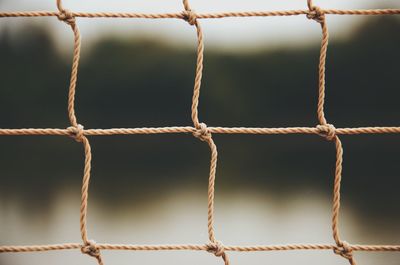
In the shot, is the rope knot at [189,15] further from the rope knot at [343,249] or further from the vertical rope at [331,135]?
the rope knot at [343,249]

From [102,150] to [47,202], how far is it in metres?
1.82

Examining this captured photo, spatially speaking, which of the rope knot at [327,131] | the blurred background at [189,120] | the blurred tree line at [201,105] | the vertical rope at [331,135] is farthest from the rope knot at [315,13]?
the blurred tree line at [201,105]

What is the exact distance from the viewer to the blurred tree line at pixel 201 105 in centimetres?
520

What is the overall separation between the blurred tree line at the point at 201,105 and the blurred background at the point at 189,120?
16 mm

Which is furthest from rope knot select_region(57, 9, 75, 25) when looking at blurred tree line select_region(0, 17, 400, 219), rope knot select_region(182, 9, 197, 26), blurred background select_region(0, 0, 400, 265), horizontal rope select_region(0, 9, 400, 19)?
blurred tree line select_region(0, 17, 400, 219)

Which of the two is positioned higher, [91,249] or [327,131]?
[327,131]

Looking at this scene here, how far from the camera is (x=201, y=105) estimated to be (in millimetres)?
6215

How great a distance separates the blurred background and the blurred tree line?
0.02 meters

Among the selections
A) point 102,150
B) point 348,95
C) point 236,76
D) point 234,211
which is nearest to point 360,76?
point 348,95

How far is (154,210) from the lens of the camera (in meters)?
3.73

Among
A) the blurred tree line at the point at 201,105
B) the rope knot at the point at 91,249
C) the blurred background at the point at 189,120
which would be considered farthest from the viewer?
the blurred tree line at the point at 201,105

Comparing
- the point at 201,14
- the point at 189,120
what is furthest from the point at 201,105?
the point at 201,14

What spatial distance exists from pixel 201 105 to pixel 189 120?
46 centimetres

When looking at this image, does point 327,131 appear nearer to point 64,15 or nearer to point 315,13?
point 315,13
